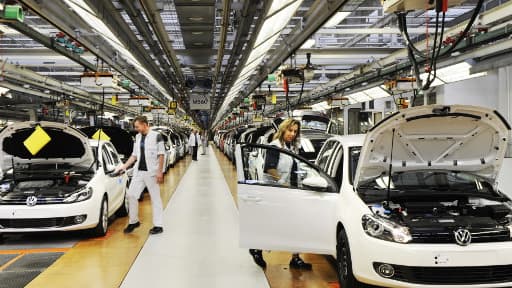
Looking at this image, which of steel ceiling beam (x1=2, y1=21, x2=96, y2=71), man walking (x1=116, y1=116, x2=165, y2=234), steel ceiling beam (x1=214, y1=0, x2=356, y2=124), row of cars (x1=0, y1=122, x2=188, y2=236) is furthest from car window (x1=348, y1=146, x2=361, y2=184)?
steel ceiling beam (x1=2, y1=21, x2=96, y2=71)

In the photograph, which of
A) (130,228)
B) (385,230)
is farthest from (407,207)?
(130,228)

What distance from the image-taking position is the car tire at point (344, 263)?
4422 mm

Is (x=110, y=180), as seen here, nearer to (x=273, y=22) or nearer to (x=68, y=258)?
(x=68, y=258)

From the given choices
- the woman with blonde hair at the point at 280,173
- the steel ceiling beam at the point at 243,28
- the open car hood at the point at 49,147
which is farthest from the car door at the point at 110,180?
the steel ceiling beam at the point at 243,28

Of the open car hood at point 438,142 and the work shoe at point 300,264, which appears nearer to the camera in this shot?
the open car hood at point 438,142

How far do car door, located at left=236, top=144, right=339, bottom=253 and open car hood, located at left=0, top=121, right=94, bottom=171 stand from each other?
3.59m

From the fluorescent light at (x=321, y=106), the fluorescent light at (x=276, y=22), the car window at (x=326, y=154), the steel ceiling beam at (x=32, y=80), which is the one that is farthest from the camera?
the fluorescent light at (x=321, y=106)

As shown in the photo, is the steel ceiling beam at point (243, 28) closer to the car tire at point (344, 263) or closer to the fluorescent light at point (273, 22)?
the fluorescent light at point (273, 22)

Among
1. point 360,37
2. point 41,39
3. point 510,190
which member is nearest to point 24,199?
point 41,39

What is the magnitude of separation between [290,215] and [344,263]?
2.32ft

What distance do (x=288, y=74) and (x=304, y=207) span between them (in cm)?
738

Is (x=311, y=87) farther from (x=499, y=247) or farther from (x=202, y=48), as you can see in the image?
(x=499, y=247)

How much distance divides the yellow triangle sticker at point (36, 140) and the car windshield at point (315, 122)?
295 inches

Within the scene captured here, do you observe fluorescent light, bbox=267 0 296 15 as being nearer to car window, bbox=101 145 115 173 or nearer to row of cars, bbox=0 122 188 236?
row of cars, bbox=0 122 188 236
